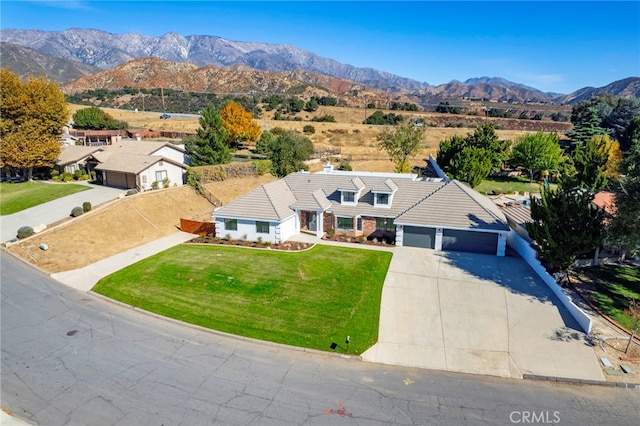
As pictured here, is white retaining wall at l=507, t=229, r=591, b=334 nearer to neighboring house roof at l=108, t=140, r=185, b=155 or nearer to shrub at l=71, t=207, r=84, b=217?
shrub at l=71, t=207, r=84, b=217

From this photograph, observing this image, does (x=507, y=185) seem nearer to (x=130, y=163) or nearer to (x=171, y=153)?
(x=171, y=153)

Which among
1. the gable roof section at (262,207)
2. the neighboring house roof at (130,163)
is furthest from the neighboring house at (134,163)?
the gable roof section at (262,207)

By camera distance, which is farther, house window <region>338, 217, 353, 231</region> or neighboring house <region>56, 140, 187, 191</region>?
neighboring house <region>56, 140, 187, 191</region>

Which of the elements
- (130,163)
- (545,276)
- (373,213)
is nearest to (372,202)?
(373,213)

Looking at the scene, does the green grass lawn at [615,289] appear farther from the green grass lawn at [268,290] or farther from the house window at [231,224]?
the house window at [231,224]

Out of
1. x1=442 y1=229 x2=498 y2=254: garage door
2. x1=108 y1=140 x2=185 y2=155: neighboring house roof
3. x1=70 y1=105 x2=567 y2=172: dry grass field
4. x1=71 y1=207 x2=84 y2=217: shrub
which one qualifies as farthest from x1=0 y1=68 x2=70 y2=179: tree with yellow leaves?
x1=442 y1=229 x2=498 y2=254: garage door

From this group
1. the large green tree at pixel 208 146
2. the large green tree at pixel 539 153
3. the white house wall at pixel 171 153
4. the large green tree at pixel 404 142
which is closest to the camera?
the white house wall at pixel 171 153

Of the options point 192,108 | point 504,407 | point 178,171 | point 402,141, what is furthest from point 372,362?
point 192,108
